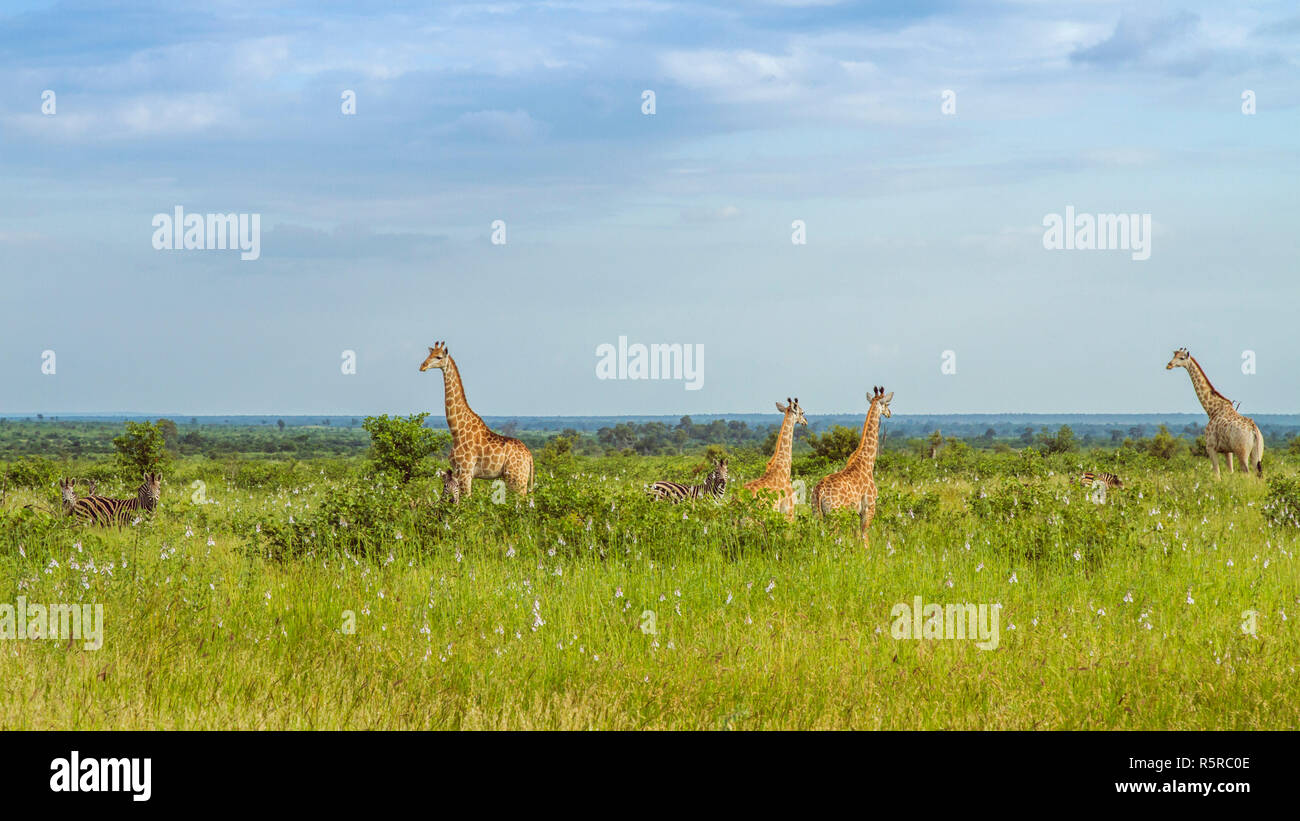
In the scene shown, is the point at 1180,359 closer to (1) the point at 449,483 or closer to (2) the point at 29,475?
(1) the point at 449,483

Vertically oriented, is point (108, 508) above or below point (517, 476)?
below

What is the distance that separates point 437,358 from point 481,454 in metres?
1.96

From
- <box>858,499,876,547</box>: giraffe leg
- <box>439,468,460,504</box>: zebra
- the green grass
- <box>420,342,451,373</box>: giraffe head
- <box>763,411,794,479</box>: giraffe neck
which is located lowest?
the green grass

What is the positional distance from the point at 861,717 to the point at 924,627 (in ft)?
7.30

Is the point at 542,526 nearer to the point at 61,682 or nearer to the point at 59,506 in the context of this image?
the point at 61,682

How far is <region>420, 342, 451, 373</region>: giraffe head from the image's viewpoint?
17984 mm

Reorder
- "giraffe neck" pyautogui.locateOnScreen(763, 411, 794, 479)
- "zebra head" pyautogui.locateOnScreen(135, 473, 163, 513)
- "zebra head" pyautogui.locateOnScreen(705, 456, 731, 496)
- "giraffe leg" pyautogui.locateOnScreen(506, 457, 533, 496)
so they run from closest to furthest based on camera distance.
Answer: "giraffe neck" pyautogui.locateOnScreen(763, 411, 794, 479) < "zebra head" pyautogui.locateOnScreen(135, 473, 163, 513) < "giraffe leg" pyautogui.locateOnScreen(506, 457, 533, 496) < "zebra head" pyautogui.locateOnScreen(705, 456, 731, 496)

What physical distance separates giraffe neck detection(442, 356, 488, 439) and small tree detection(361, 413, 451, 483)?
0.99 meters

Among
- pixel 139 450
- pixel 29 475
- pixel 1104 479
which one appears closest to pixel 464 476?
pixel 139 450

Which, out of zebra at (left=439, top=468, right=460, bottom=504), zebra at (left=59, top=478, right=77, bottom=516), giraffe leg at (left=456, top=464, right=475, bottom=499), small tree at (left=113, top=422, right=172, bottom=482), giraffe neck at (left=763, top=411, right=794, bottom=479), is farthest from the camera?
small tree at (left=113, top=422, right=172, bottom=482)

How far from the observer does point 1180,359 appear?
25.0 metres

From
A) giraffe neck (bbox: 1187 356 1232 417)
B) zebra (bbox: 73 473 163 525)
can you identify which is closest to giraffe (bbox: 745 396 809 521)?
zebra (bbox: 73 473 163 525)

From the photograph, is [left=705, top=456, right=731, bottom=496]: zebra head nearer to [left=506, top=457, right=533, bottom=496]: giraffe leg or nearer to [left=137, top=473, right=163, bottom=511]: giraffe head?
[left=506, top=457, right=533, bottom=496]: giraffe leg

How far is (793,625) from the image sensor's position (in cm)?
909
